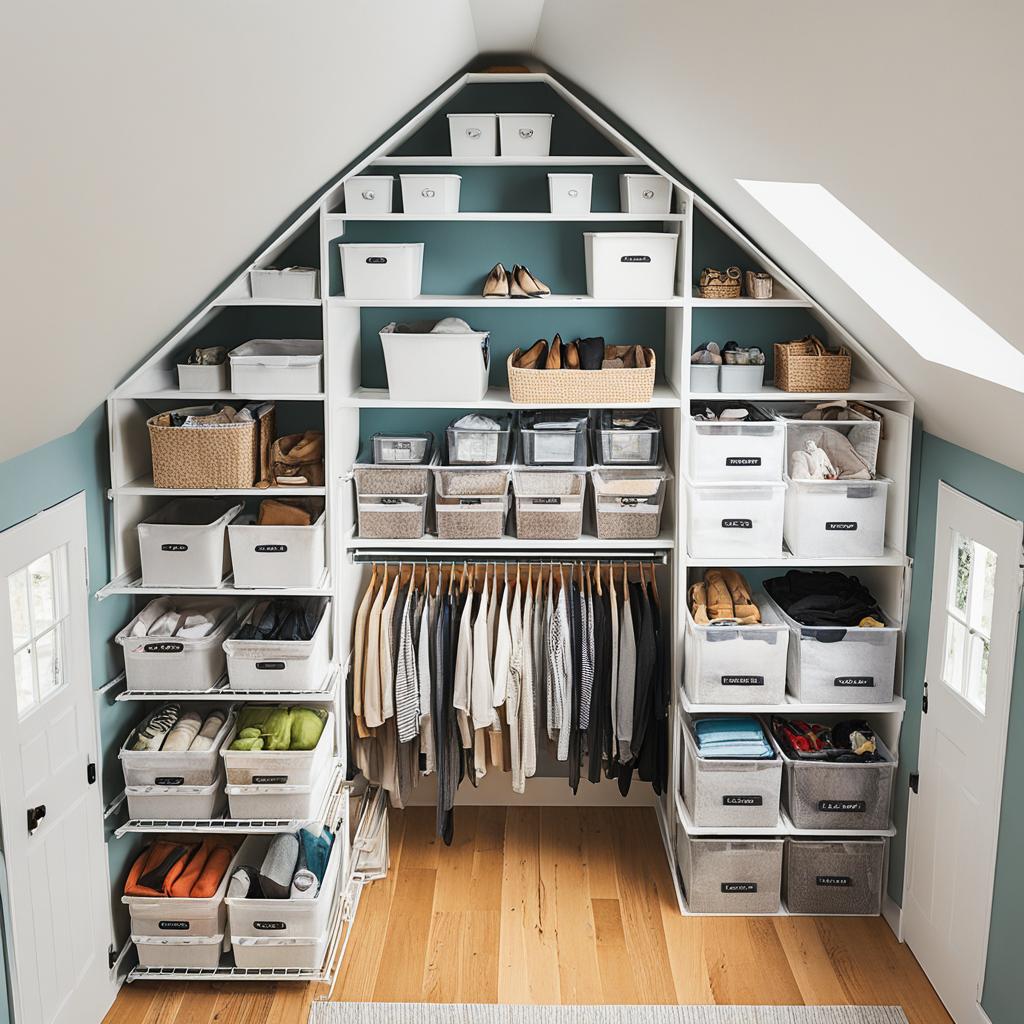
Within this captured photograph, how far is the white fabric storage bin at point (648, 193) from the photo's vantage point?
12.5ft

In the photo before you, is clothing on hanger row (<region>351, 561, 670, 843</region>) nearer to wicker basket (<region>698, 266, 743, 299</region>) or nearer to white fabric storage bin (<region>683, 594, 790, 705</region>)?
white fabric storage bin (<region>683, 594, 790, 705</region>)

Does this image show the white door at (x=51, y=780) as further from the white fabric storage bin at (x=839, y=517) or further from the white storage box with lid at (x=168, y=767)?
the white fabric storage bin at (x=839, y=517)

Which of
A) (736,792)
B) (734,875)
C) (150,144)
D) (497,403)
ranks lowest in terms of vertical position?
(734,875)

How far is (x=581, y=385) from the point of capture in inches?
151

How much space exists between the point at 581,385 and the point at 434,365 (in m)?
0.52

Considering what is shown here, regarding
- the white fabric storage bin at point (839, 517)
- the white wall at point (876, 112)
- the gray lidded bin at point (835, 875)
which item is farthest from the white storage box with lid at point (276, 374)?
the gray lidded bin at point (835, 875)

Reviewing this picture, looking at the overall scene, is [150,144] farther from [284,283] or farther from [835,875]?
[835,875]

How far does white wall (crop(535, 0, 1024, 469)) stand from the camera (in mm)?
1412

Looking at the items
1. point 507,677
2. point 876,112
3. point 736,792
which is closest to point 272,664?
point 507,677

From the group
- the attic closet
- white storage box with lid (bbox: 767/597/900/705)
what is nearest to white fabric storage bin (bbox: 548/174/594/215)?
the attic closet

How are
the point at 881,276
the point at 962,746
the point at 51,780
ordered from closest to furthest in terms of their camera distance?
1. the point at 51,780
2. the point at 881,276
3. the point at 962,746

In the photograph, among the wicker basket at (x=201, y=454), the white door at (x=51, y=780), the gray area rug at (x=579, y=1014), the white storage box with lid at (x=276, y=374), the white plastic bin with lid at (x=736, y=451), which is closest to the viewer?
the white door at (x=51, y=780)

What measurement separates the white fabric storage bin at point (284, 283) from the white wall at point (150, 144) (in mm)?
298

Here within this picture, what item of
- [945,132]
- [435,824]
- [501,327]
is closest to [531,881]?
[435,824]
